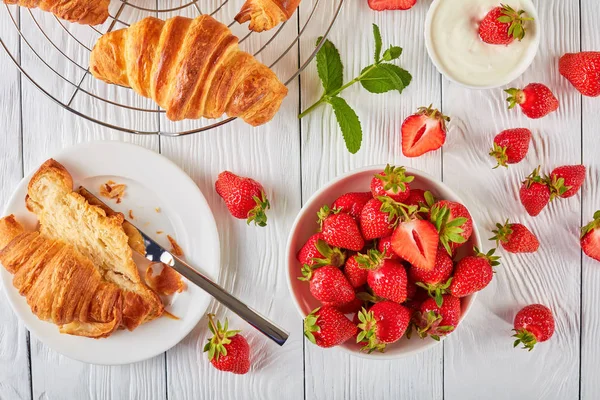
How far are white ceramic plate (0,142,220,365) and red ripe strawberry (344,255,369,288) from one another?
0.32 metres

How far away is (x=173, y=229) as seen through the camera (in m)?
1.48

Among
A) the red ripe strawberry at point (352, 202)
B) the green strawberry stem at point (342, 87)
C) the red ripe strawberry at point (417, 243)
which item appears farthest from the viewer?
the green strawberry stem at point (342, 87)

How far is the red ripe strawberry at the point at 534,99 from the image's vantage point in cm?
144

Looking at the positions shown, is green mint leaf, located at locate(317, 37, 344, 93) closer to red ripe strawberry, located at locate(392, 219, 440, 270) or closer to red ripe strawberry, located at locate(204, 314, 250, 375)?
red ripe strawberry, located at locate(392, 219, 440, 270)

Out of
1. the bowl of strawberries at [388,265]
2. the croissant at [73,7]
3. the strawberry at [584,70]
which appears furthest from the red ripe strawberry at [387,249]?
the croissant at [73,7]

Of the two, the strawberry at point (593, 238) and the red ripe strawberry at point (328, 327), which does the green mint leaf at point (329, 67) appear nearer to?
the red ripe strawberry at point (328, 327)

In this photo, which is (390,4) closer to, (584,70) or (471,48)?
(471,48)

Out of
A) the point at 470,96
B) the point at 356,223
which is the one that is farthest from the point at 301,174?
the point at 470,96

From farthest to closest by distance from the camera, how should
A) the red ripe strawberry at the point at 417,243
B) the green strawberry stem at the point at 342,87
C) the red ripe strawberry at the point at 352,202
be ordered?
1. the green strawberry stem at the point at 342,87
2. the red ripe strawberry at the point at 352,202
3. the red ripe strawberry at the point at 417,243

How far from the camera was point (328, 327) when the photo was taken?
1.28 m

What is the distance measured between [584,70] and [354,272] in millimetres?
687

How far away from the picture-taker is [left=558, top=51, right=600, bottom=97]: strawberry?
1.43 meters

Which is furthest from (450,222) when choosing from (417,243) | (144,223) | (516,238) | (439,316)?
(144,223)

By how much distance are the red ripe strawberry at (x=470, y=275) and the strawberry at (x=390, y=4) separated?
58 cm
